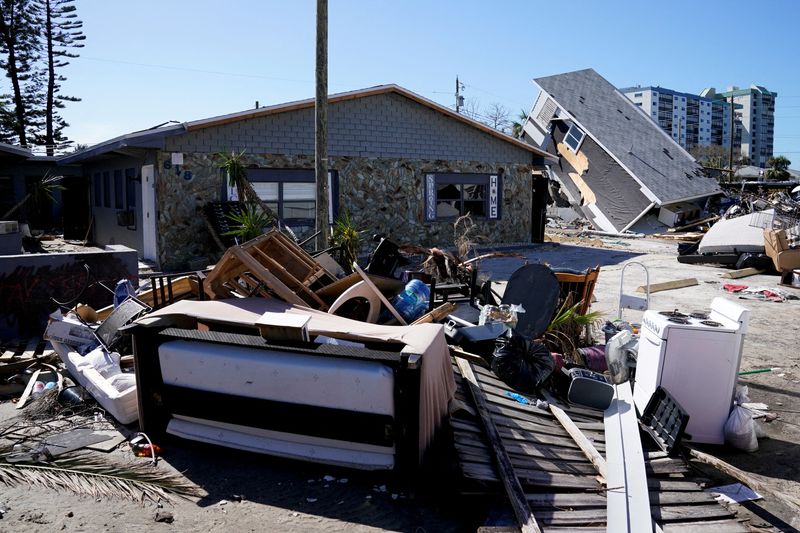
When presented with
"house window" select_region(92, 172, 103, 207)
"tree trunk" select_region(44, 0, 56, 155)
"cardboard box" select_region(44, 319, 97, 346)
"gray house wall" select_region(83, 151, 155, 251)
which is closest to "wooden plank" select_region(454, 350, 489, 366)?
"cardboard box" select_region(44, 319, 97, 346)

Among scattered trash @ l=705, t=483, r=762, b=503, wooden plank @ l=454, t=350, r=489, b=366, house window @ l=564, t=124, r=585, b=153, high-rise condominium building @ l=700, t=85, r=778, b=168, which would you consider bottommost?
scattered trash @ l=705, t=483, r=762, b=503

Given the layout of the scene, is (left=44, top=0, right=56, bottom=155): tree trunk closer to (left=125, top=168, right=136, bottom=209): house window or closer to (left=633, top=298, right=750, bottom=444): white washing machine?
(left=125, top=168, right=136, bottom=209): house window

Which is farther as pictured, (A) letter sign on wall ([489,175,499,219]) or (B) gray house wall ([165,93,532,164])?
(A) letter sign on wall ([489,175,499,219])

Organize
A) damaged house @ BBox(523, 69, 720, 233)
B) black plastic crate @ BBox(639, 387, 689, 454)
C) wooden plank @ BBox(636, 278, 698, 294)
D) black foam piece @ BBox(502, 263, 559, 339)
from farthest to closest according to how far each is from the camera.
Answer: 1. damaged house @ BBox(523, 69, 720, 233)
2. wooden plank @ BBox(636, 278, 698, 294)
3. black foam piece @ BBox(502, 263, 559, 339)
4. black plastic crate @ BBox(639, 387, 689, 454)

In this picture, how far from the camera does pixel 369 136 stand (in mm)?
16875

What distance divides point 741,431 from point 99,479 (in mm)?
4611

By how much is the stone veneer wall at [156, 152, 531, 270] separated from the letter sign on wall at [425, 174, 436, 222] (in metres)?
0.17

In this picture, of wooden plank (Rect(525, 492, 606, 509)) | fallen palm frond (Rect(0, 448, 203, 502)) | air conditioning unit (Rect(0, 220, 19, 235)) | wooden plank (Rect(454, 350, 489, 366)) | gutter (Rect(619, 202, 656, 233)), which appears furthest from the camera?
gutter (Rect(619, 202, 656, 233))

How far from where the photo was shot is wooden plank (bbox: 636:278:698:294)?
11.9 metres

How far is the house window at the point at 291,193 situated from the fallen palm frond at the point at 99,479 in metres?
11.4

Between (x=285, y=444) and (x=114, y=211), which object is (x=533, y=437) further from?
(x=114, y=211)

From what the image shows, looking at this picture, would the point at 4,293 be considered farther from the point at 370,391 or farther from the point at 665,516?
the point at 665,516

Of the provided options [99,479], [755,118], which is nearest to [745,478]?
[99,479]

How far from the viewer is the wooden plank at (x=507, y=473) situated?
3523 mm
